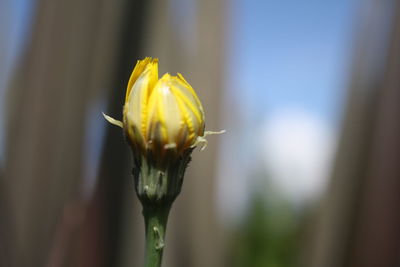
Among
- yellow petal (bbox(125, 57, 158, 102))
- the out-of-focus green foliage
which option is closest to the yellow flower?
yellow petal (bbox(125, 57, 158, 102))

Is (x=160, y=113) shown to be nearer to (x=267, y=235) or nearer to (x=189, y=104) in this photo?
(x=189, y=104)

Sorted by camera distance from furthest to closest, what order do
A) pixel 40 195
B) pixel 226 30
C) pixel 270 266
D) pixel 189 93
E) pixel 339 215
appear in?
pixel 270 266 < pixel 226 30 < pixel 339 215 < pixel 40 195 < pixel 189 93

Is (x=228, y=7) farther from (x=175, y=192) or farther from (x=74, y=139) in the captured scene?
(x=175, y=192)

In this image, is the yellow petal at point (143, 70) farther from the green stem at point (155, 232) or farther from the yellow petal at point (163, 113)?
the green stem at point (155, 232)

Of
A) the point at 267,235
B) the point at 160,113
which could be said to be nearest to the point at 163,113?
the point at 160,113

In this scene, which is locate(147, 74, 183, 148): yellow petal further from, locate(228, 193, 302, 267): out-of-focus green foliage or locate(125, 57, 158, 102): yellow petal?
locate(228, 193, 302, 267): out-of-focus green foliage

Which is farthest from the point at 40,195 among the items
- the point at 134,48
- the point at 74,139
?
the point at 134,48
